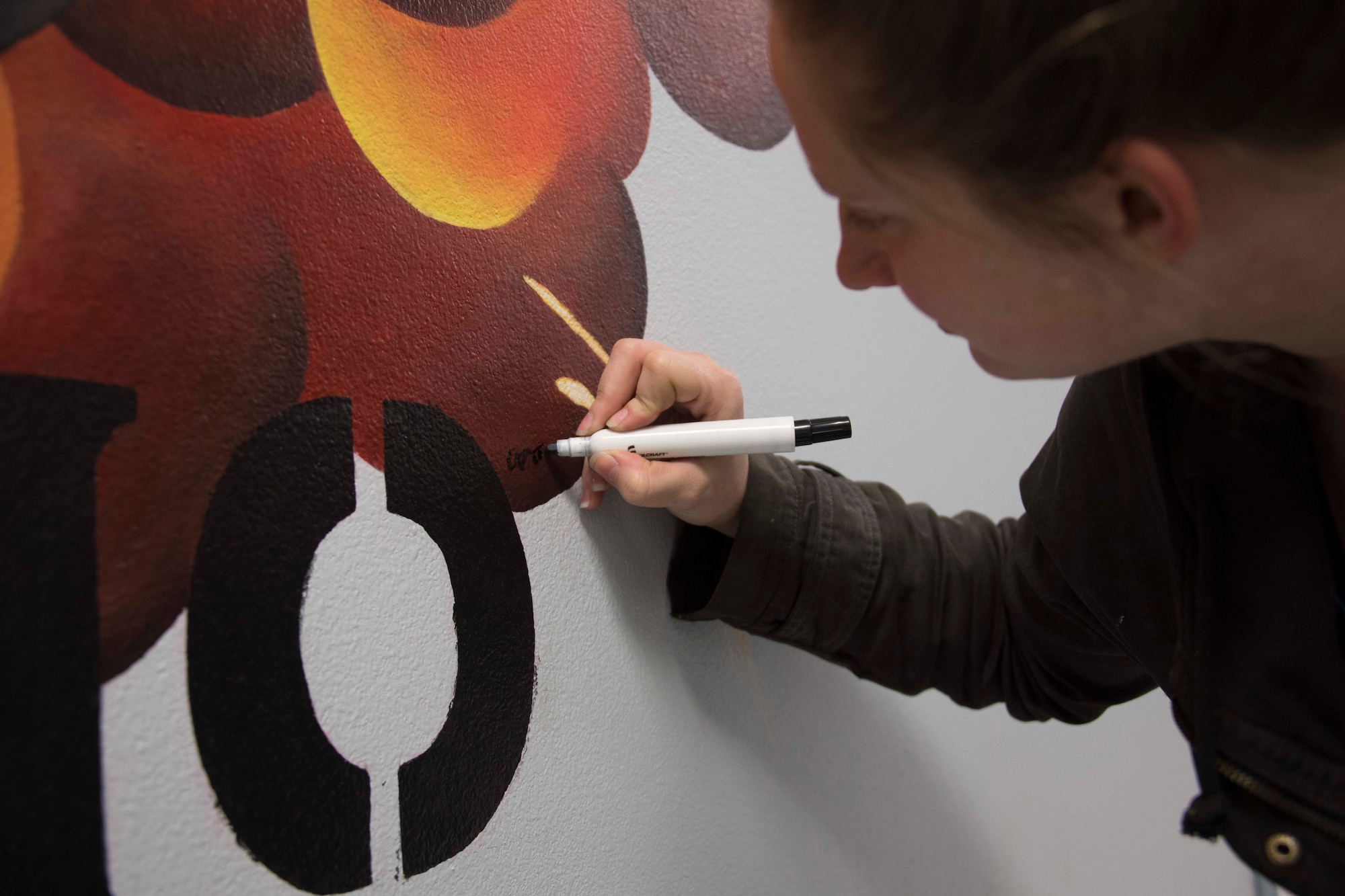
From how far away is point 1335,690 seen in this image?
38 centimetres

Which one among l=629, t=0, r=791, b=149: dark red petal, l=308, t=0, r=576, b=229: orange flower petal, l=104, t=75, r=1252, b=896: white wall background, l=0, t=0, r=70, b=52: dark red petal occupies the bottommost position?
l=104, t=75, r=1252, b=896: white wall background

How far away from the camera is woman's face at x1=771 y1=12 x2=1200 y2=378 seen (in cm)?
29

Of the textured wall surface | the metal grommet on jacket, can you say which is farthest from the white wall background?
the metal grommet on jacket

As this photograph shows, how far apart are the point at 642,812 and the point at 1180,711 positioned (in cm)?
28

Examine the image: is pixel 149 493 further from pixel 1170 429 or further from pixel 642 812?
pixel 1170 429

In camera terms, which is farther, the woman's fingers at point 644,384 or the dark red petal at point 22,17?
the woman's fingers at point 644,384

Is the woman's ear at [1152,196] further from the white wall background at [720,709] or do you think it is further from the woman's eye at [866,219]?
the white wall background at [720,709]

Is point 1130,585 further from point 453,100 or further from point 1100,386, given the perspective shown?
point 453,100

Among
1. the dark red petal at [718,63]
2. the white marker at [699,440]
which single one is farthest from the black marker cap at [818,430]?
the dark red petal at [718,63]

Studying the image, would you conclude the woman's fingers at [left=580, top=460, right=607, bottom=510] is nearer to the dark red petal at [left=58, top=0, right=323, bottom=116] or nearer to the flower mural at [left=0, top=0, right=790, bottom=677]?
the flower mural at [left=0, top=0, right=790, bottom=677]

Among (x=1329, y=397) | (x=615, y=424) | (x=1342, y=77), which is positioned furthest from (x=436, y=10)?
(x=1329, y=397)

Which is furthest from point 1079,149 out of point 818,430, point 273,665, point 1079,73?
point 273,665

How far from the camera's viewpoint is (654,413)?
18.1 inches

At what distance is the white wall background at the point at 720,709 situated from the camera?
34 cm
